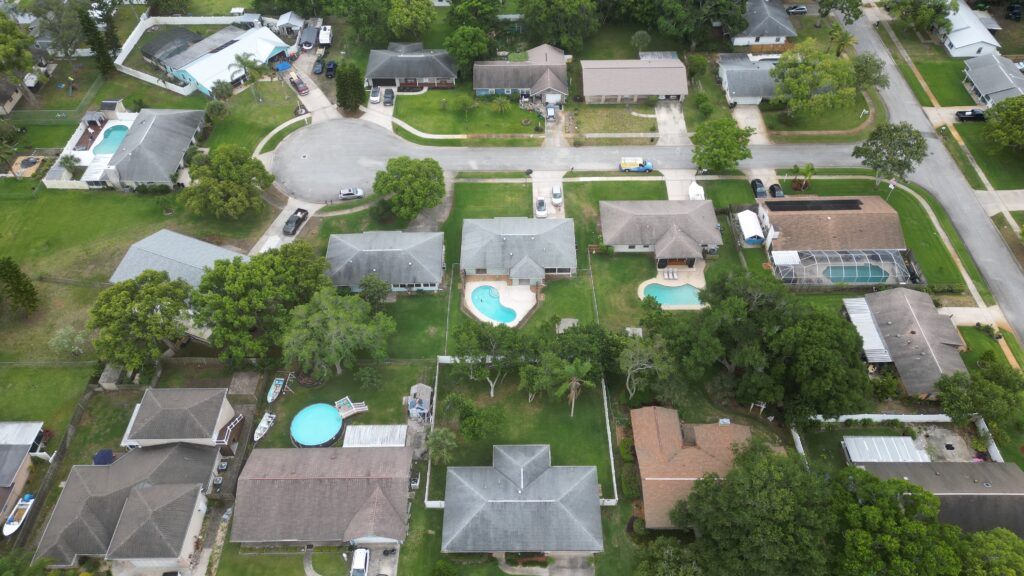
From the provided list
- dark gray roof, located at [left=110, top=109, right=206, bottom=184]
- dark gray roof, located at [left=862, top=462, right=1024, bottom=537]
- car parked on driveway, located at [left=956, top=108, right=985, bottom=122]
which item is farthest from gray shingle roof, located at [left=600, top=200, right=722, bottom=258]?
dark gray roof, located at [left=110, top=109, right=206, bottom=184]

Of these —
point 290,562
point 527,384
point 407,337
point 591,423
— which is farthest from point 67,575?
point 591,423

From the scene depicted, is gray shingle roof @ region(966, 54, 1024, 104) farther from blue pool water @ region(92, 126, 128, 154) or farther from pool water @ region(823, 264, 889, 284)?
blue pool water @ region(92, 126, 128, 154)

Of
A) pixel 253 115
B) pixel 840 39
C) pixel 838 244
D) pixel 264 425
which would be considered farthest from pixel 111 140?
pixel 840 39

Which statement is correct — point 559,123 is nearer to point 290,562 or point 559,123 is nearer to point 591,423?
point 591,423

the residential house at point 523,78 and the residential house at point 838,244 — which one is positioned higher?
the residential house at point 523,78

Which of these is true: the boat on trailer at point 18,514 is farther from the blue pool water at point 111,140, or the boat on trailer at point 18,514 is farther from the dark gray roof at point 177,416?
the blue pool water at point 111,140

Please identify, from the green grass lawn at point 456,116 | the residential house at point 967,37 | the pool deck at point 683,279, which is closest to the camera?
the pool deck at point 683,279

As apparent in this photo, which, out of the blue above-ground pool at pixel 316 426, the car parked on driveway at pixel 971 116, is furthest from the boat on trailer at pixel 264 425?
the car parked on driveway at pixel 971 116
